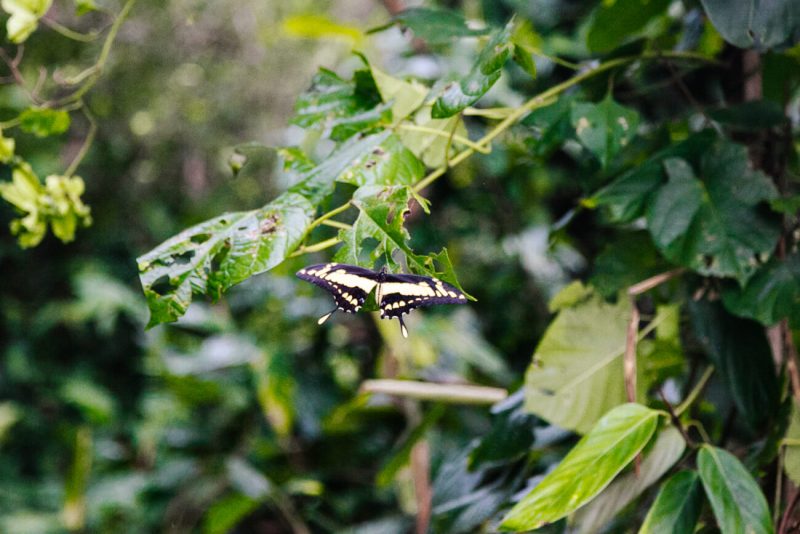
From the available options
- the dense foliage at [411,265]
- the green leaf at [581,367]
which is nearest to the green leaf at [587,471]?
the dense foliage at [411,265]

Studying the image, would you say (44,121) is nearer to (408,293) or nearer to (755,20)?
(408,293)

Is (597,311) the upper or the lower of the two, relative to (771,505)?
upper

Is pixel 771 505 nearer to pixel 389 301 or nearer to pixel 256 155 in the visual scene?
pixel 389 301

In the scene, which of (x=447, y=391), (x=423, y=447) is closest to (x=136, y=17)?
(x=423, y=447)

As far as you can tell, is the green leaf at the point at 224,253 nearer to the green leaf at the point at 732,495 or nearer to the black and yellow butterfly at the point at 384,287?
the black and yellow butterfly at the point at 384,287

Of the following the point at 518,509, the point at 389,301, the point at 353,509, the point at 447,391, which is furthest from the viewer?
the point at 353,509

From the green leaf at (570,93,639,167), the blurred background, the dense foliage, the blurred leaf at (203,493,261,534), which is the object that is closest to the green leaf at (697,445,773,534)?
the dense foliage

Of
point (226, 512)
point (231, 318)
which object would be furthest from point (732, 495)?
point (231, 318)
